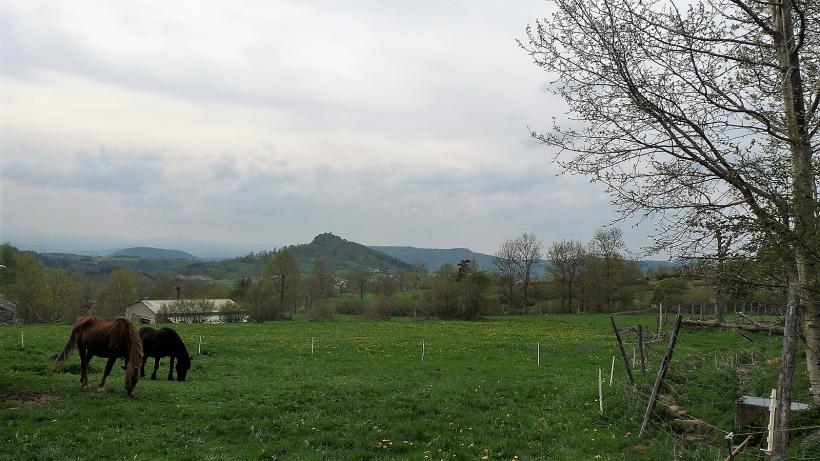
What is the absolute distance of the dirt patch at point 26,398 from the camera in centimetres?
1229

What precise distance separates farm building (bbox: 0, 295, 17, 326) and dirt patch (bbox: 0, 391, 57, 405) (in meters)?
51.6

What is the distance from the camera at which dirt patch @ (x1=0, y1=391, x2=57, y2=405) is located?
12.3 m

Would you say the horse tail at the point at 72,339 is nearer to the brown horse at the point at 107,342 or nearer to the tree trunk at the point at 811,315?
the brown horse at the point at 107,342

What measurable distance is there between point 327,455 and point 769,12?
441 inches

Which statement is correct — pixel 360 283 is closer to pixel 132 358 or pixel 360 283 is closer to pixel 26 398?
pixel 132 358

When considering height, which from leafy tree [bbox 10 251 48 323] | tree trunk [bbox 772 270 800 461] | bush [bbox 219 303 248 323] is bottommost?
bush [bbox 219 303 248 323]

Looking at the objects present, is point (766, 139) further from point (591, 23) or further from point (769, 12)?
point (591, 23)

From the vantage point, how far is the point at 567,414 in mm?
12773

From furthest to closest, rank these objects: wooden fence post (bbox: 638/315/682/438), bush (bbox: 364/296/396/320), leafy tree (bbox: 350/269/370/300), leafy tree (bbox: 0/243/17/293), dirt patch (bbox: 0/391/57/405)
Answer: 1. leafy tree (bbox: 350/269/370/300)
2. bush (bbox: 364/296/396/320)
3. leafy tree (bbox: 0/243/17/293)
4. dirt patch (bbox: 0/391/57/405)
5. wooden fence post (bbox: 638/315/682/438)

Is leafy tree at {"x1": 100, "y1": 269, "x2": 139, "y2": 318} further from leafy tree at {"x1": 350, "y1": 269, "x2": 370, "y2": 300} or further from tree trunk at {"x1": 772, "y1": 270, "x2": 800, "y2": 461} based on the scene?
tree trunk at {"x1": 772, "y1": 270, "x2": 800, "y2": 461}

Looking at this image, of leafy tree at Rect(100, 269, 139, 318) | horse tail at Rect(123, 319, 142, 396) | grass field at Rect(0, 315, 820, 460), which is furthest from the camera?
leafy tree at Rect(100, 269, 139, 318)

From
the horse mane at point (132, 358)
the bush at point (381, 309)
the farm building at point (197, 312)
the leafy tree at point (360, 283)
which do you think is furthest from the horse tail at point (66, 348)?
the leafy tree at point (360, 283)

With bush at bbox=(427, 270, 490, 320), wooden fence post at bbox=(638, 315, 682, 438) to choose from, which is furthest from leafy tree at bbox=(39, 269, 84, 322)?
→ wooden fence post at bbox=(638, 315, 682, 438)

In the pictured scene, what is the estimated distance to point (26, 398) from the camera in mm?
12641
